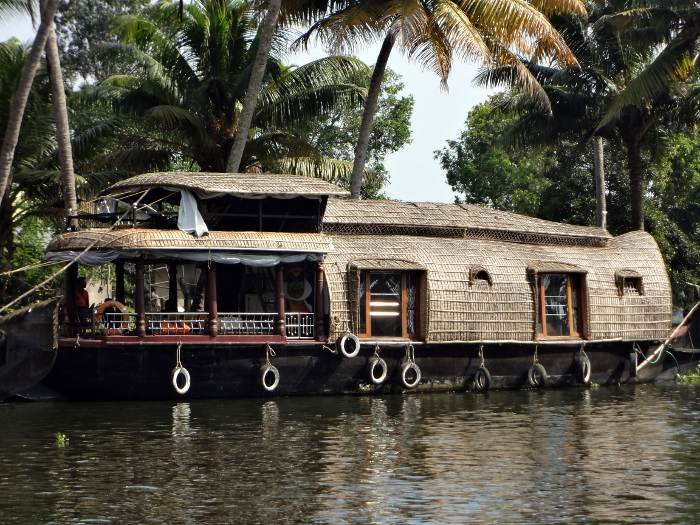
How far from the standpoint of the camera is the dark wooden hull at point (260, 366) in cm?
1436

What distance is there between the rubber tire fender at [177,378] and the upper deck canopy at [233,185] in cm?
238

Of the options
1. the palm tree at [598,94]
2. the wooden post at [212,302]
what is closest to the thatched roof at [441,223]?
the wooden post at [212,302]

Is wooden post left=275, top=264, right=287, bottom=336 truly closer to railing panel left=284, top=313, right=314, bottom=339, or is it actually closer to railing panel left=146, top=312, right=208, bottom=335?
railing panel left=284, top=313, right=314, bottom=339

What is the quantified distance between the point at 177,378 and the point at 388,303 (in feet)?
11.1

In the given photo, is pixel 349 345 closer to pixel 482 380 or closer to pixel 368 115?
pixel 482 380

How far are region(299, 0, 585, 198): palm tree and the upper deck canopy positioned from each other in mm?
3341

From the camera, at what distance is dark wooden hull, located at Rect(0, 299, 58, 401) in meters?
14.0

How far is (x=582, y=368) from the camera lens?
689 inches

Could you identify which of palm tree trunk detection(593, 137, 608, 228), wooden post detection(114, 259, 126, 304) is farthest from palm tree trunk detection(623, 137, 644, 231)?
wooden post detection(114, 259, 126, 304)

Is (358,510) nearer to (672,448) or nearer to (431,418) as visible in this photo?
(672,448)

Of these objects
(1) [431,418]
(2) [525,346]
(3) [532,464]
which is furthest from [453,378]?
(3) [532,464]

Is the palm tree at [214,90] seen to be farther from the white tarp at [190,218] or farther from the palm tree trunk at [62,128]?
the white tarp at [190,218]

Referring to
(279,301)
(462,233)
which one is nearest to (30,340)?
(279,301)

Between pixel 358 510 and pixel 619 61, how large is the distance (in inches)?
670
